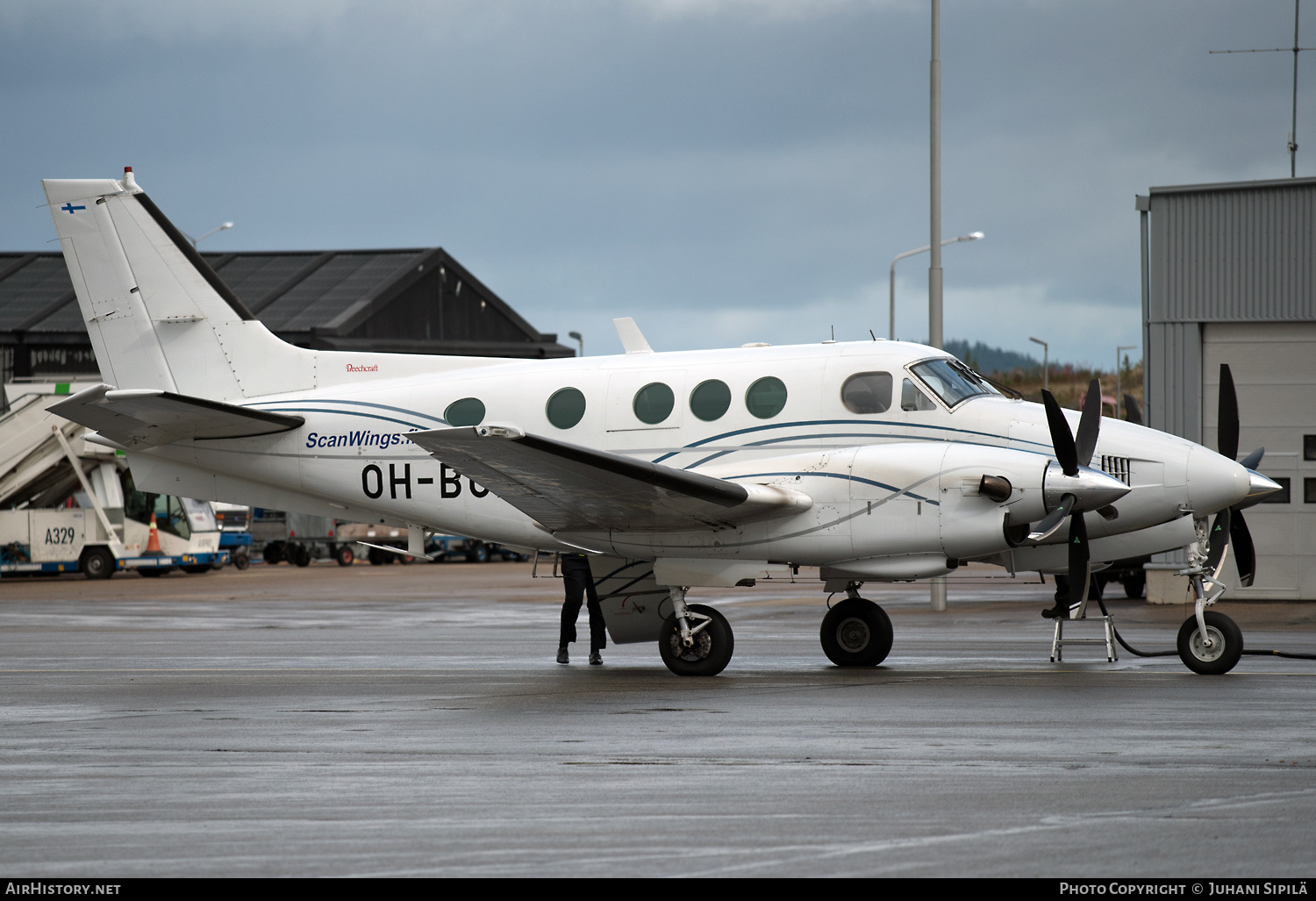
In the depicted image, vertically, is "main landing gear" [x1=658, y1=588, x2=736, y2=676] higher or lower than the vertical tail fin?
lower

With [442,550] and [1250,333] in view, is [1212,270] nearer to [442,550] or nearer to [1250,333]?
[1250,333]

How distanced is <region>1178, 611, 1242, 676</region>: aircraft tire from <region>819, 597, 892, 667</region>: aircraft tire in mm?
3044

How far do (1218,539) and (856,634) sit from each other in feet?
12.7

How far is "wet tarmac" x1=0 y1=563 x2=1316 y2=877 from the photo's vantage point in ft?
19.4

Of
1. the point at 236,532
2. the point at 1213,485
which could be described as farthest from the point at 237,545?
the point at 1213,485

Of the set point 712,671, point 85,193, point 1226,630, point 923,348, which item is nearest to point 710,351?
point 923,348

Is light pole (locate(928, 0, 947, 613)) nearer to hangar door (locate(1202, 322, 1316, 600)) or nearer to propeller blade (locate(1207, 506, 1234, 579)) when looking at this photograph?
hangar door (locate(1202, 322, 1316, 600))

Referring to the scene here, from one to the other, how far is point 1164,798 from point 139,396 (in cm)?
1127

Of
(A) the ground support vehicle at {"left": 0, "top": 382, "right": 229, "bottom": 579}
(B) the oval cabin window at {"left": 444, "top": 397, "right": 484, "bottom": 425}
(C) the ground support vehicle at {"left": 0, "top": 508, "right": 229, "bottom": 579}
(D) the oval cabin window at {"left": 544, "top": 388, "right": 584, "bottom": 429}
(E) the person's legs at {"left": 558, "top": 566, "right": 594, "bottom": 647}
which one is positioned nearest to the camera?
(D) the oval cabin window at {"left": 544, "top": 388, "right": 584, "bottom": 429}

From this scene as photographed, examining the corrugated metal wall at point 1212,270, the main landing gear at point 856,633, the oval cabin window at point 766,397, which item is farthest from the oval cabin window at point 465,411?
the corrugated metal wall at point 1212,270

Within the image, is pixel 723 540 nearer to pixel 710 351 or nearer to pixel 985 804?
pixel 710 351

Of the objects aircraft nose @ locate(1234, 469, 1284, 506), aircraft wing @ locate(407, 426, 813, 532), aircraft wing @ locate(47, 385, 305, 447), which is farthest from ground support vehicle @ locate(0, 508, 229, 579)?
aircraft nose @ locate(1234, 469, 1284, 506)

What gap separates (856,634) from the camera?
576 inches

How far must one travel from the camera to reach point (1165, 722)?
976cm
